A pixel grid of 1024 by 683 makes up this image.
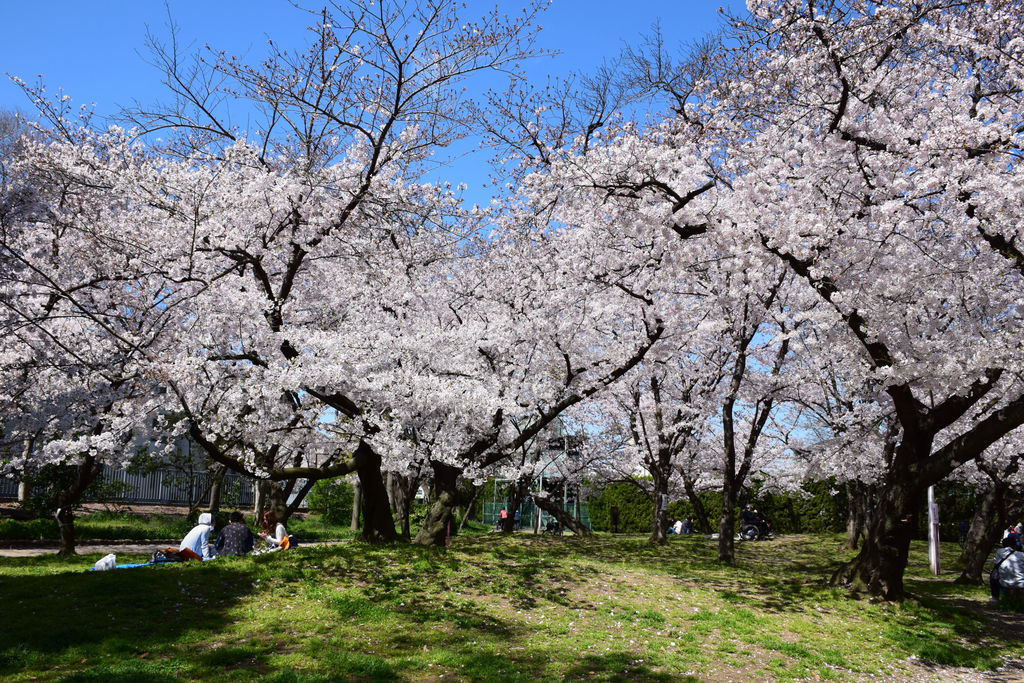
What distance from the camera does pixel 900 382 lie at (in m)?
9.44

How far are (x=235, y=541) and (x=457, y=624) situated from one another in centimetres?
464

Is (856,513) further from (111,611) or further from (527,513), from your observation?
(111,611)

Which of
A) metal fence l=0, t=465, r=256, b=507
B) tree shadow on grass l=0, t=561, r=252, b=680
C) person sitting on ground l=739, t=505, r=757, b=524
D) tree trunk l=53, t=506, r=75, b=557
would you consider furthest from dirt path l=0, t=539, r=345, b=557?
person sitting on ground l=739, t=505, r=757, b=524

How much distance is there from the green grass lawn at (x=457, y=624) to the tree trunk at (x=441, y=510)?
42.3 inches

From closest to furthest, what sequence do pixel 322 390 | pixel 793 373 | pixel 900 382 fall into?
pixel 900 382, pixel 322 390, pixel 793 373

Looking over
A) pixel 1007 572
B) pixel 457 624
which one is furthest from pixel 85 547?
pixel 1007 572

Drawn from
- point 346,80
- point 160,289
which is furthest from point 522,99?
point 160,289

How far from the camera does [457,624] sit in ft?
25.8

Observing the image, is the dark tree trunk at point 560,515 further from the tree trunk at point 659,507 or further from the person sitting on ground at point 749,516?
the person sitting on ground at point 749,516

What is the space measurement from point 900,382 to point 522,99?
7.33 m

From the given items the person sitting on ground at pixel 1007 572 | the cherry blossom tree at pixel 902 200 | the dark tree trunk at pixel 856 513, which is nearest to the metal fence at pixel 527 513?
the dark tree trunk at pixel 856 513

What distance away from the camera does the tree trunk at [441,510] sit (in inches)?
488

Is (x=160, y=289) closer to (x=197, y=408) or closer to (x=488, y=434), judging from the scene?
(x=197, y=408)

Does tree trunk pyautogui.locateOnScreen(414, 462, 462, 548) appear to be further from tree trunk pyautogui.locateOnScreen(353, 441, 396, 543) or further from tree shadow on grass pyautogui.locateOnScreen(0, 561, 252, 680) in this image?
tree shadow on grass pyautogui.locateOnScreen(0, 561, 252, 680)
